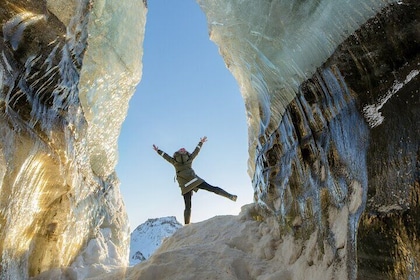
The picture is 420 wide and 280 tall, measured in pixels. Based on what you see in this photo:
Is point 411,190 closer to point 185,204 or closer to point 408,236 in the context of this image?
point 408,236

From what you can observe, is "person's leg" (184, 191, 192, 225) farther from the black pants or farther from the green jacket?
the green jacket

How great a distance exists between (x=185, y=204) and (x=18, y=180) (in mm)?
4507

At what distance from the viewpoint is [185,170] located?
887 centimetres

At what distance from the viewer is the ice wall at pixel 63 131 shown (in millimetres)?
4148

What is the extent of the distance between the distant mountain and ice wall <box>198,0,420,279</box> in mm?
16362

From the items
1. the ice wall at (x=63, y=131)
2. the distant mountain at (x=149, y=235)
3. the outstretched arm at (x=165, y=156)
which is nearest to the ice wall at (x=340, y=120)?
the ice wall at (x=63, y=131)

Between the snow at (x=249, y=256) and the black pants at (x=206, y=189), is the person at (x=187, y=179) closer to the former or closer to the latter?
the black pants at (x=206, y=189)

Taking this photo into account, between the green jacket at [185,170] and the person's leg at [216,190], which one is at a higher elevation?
the green jacket at [185,170]

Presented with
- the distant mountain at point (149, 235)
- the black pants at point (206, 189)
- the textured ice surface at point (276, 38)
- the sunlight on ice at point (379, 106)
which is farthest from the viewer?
the distant mountain at point (149, 235)

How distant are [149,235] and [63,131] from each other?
1795 cm

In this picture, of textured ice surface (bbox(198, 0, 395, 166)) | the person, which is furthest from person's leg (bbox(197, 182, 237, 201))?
textured ice surface (bbox(198, 0, 395, 166))

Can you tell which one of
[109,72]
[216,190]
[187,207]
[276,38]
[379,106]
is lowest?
[379,106]

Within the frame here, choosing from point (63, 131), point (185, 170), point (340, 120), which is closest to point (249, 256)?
point (340, 120)

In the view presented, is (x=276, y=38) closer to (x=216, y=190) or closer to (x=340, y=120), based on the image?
(x=340, y=120)
